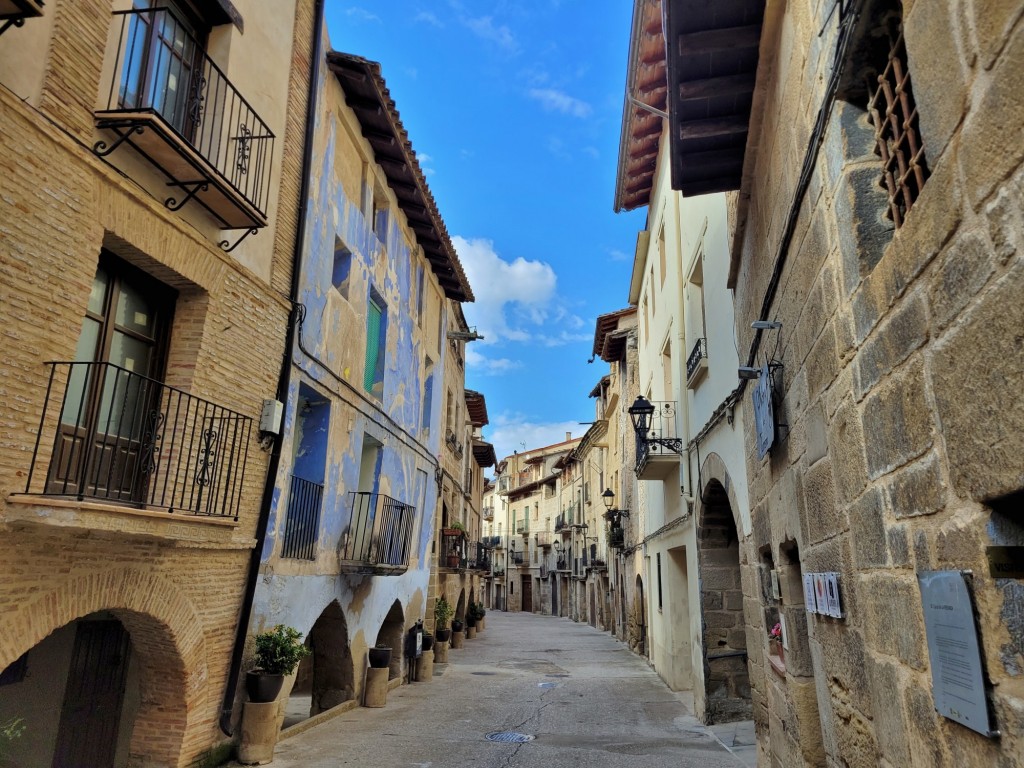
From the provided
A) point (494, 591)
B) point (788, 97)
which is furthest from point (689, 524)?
point (494, 591)

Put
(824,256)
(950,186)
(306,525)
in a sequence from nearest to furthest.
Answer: (950,186)
(824,256)
(306,525)

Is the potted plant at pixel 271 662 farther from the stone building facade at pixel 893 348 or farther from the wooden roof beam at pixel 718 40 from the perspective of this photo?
the wooden roof beam at pixel 718 40

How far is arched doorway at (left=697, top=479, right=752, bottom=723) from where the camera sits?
31.2ft

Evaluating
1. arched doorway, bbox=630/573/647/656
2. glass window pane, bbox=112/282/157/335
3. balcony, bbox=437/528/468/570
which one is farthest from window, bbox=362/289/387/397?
arched doorway, bbox=630/573/647/656

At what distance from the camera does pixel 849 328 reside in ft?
9.64

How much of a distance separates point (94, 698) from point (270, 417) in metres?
3.11

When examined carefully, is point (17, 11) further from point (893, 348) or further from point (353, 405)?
point (353, 405)

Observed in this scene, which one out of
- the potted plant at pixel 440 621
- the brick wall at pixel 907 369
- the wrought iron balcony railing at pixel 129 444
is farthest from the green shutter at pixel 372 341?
the brick wall at pixel 907 369

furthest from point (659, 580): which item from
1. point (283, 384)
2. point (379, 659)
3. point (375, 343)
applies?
point (283, 384)

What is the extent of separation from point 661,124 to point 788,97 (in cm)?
894

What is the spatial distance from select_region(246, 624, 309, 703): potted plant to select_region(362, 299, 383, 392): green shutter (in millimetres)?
4966

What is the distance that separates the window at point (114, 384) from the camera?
545cm

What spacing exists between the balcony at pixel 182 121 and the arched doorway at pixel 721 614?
22.0 feet

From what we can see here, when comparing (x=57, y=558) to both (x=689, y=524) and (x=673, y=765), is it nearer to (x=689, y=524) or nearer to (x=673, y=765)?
(x=673, y=765)
